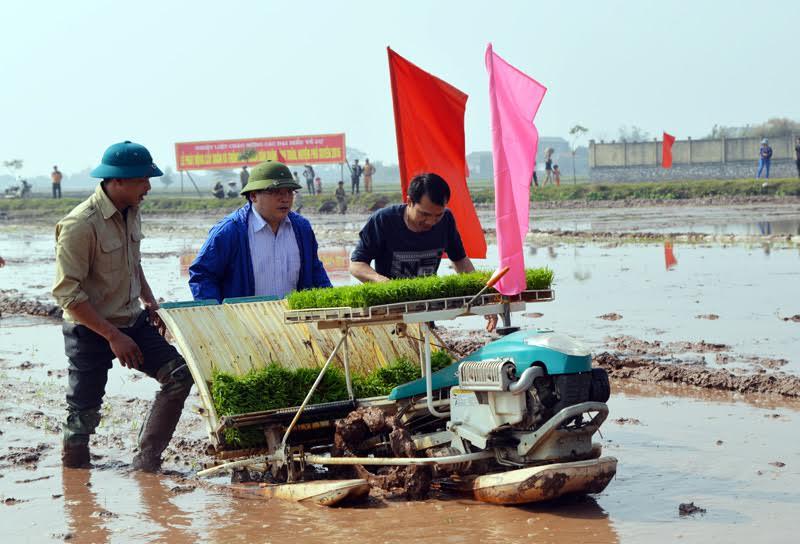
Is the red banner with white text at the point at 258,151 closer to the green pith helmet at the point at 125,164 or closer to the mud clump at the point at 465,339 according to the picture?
the mud clump at the point at 465,339

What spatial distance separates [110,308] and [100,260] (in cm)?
30

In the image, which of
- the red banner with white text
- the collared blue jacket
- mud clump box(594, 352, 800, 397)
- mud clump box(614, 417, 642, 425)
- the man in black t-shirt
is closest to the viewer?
the collared blue jacket

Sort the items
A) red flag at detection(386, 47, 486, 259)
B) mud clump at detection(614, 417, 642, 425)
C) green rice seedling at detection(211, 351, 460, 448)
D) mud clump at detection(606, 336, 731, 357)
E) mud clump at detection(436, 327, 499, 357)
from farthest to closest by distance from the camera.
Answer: mud clump at detection(436, 327, 499, 357), mud clump at detection(606, 336, 731, 357), red flag at detection(386, 47, 486, 259), mud clump at detection(614, 417, 642, 425), green rice seedling at detection(211, 351, 460, 448)

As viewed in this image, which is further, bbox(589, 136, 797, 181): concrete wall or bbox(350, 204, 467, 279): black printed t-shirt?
bbox(589, 136, 797, 181): concrete wall

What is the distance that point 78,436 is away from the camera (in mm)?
6723

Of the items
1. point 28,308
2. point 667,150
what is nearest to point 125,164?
point 28,308

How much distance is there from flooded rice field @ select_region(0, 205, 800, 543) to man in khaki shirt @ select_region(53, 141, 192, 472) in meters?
0.33

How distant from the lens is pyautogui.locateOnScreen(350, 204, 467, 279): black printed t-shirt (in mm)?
6910

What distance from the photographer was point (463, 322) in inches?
488

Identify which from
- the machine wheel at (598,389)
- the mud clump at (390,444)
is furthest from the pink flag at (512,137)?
the mud clump at (390,444)

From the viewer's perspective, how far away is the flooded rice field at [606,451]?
5320 millimetres

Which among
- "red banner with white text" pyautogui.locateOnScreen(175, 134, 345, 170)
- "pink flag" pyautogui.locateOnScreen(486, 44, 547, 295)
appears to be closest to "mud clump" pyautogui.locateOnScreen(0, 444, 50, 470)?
"pink flag" pyautogui.locateOnScreen(486, 44, 547, 295)

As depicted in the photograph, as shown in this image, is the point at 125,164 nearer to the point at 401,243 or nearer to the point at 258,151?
the point at 401,243

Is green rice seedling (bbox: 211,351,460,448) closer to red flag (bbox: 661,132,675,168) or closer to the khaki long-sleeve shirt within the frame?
the khaki long-sleeve shirt
